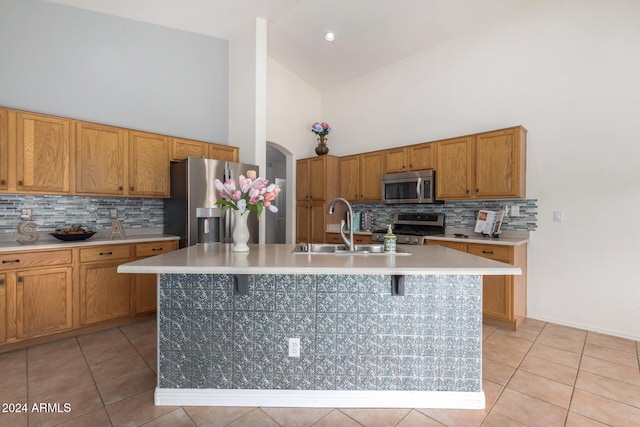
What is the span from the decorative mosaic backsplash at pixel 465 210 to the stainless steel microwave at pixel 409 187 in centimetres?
26

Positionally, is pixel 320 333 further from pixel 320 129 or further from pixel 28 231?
pixel 320 129

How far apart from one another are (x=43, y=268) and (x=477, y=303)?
11.4 ft

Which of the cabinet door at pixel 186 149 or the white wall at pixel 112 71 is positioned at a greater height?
the white wall at pixel 112 71

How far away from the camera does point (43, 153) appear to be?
2.86 m

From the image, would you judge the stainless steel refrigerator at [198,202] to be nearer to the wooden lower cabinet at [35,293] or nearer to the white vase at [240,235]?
the wooden lower cabinet at [35,293]

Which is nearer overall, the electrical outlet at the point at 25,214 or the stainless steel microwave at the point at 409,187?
the electrical outlet at the point at 25,214

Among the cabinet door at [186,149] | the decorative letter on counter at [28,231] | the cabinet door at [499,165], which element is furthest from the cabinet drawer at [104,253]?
the cabinet door at [499,165]

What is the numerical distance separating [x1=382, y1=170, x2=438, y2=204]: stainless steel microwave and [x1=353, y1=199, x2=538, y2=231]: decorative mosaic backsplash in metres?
0.26

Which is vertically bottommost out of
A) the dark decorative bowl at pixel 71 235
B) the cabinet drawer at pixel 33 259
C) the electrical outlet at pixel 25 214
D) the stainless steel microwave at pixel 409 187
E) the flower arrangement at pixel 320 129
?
the cabinet drawer at pixel 33 259

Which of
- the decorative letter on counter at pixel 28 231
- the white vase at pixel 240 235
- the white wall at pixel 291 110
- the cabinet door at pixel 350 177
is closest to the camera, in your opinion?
the white vase at pixel 240 235

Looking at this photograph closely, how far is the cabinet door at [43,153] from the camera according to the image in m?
2.76

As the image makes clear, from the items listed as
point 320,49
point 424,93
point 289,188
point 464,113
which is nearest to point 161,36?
point 320,49

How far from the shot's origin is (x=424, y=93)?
172 inches

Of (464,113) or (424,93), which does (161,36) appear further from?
(464,113)
